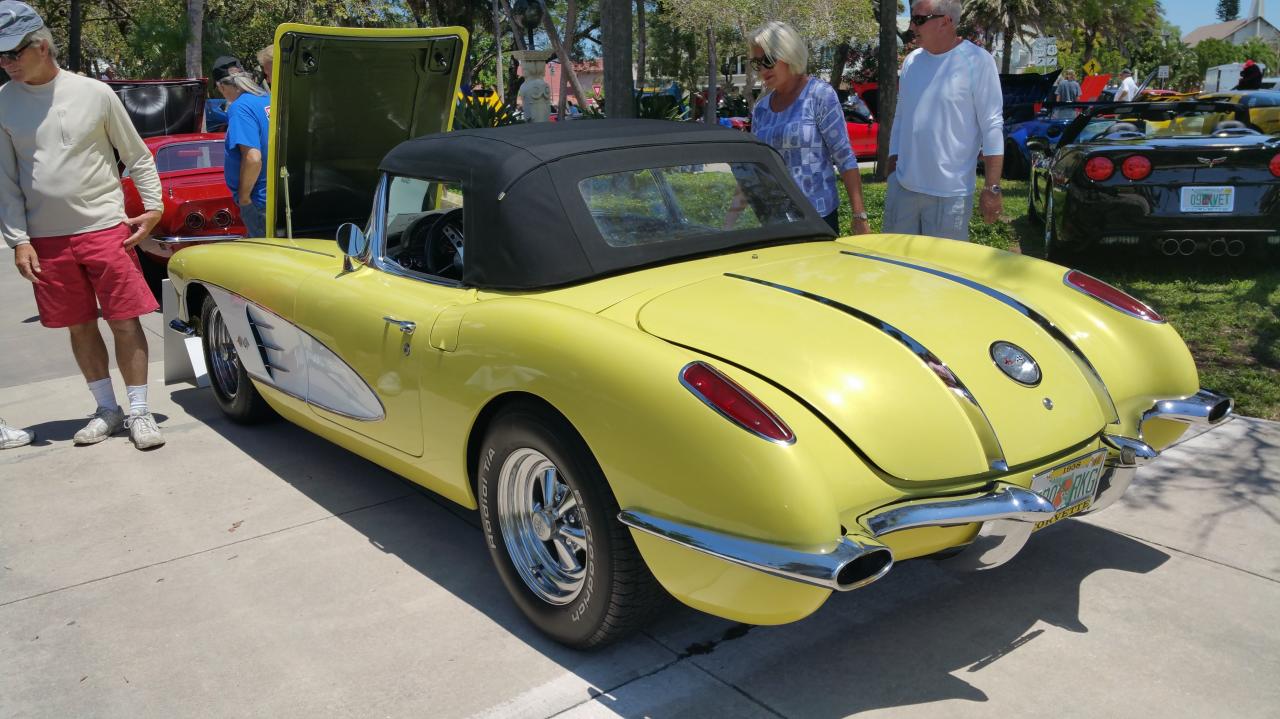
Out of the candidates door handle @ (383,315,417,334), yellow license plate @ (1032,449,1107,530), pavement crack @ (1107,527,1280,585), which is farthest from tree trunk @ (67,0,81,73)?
Answer: yellow license plate @ (1032,449,1107,530)

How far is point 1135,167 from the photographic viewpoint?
7156 mm

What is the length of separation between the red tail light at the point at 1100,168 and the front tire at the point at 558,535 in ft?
18.2

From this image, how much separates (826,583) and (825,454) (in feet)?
1.11

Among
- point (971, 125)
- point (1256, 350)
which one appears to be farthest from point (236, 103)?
point (1256, 350)

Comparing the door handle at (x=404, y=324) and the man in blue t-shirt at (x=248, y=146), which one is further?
the man in blue t-shirt at (x=248, y=146)

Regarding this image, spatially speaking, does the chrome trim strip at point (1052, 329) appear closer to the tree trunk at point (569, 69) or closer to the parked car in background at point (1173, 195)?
the parked car in background at point (1173, 195)

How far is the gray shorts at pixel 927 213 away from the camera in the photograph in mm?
5113

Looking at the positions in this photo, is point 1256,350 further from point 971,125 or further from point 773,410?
point 773,410

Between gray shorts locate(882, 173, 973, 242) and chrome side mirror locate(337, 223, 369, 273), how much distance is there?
253 cm

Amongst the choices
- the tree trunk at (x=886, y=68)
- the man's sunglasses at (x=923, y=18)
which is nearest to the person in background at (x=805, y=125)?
the man's sunglasses at (x=923, y=18)

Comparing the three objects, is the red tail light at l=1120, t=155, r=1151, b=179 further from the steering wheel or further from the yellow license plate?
the steering wheel

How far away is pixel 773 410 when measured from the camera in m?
2.57

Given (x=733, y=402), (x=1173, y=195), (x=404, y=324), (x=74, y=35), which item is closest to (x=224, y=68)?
(x=404, y=324)

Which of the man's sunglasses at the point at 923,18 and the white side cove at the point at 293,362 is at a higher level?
the man's sunglasses at the point at 923,18
